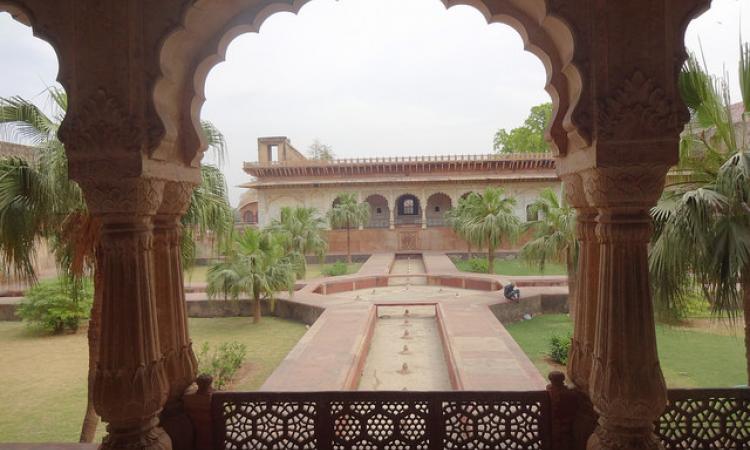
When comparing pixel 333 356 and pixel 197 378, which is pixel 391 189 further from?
pixel 197 378

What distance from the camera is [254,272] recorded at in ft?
40.9

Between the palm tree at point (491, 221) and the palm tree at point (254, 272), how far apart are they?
8.30 metres

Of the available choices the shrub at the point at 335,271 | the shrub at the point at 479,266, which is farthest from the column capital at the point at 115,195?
the shrub at the point at 479,266

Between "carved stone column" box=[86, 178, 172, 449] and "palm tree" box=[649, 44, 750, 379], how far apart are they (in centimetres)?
377

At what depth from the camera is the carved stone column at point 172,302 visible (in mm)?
3217

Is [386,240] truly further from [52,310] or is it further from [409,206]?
[52,310]

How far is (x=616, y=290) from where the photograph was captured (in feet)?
8.64

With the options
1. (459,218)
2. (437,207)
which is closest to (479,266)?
(459,218)

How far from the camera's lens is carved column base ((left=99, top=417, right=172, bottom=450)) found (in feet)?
8.91

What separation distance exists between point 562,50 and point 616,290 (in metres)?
1.43

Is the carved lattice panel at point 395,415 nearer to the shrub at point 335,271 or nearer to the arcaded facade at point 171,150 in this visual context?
the arcaded facade at point 171,150

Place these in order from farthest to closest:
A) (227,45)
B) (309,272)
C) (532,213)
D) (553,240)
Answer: (309,272) → (532,213) → (553,240) → (227,45)

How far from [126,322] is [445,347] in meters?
7.05

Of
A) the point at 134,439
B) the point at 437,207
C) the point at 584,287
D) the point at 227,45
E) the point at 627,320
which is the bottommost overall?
the point at 134,439
